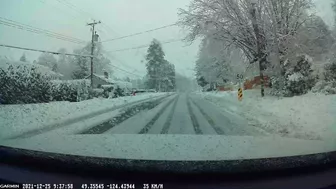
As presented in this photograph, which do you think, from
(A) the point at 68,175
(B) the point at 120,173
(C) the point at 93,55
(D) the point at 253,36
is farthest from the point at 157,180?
(D) the point at 253,36

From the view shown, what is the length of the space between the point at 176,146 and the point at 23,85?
10.5 feet

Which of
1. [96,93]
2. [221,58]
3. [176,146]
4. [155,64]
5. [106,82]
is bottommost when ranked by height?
[176,146]

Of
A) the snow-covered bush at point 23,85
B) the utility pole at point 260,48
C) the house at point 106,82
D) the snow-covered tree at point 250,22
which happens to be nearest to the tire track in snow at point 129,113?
the house at point 106,82

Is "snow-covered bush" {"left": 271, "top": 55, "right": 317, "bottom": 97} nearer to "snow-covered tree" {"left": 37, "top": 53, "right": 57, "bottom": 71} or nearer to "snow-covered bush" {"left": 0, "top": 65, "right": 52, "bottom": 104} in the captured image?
"snow-covered tree" {"left": 37, "top": 53, "right": 57, "bottom": 71}

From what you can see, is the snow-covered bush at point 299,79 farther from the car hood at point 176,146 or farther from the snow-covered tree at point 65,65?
the snow-covered tree at point 65,65

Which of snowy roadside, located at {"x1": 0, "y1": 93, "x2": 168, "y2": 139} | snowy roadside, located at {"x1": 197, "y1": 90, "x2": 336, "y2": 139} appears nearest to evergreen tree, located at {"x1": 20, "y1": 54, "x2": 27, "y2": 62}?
snowy roadside, located at {"x1": 0, "y1": 93, "x2": 168, "y2": 139}

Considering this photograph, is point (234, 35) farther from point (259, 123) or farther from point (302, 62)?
point (259, 123)

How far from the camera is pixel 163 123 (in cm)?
531

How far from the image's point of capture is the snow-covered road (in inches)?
187

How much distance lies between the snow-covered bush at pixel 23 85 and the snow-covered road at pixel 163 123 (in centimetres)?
81

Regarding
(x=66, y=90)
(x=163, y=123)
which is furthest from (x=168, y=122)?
(x=66, y=90)

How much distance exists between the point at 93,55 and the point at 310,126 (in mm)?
3564

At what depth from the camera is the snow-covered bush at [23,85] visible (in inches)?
186

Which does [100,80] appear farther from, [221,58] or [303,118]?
[221,58]
